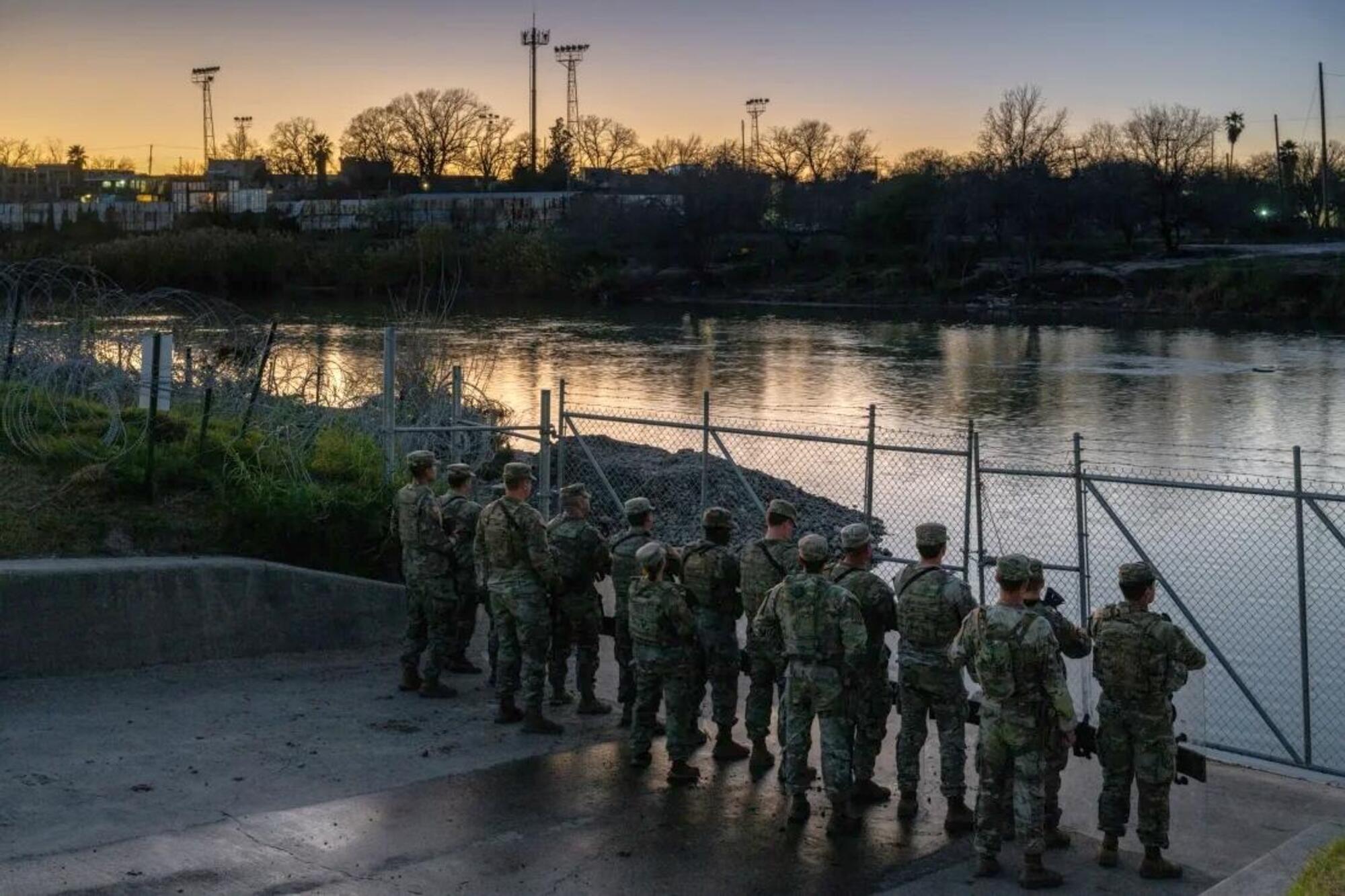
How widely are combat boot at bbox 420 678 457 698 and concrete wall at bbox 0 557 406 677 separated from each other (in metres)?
1.81

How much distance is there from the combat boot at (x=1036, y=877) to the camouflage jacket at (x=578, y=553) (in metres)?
3.91

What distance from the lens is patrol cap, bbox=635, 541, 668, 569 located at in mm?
9859

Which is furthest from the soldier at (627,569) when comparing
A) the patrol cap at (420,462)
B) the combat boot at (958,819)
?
the combat boot at (958,819)

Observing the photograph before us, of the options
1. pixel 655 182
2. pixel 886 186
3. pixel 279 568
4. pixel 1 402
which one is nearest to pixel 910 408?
pixel 1 402

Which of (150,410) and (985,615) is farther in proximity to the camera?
(150,410)

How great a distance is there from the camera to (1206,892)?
23.7 feet

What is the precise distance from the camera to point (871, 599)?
9398 mm

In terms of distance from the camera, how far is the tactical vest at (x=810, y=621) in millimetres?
9000

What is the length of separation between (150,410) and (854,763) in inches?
311

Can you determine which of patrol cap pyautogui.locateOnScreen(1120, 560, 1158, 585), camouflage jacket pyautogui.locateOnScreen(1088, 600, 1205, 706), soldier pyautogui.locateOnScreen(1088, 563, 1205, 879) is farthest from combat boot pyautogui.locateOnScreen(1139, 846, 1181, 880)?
patrol cap pyautogui.locateOnScreen(1120, 560, 1158, 585)

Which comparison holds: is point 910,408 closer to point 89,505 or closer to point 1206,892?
point 89,505

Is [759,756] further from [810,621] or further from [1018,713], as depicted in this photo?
[1018,713]

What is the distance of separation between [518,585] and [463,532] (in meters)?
1.02

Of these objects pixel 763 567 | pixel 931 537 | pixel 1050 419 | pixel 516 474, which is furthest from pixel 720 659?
pixel 1050 419
